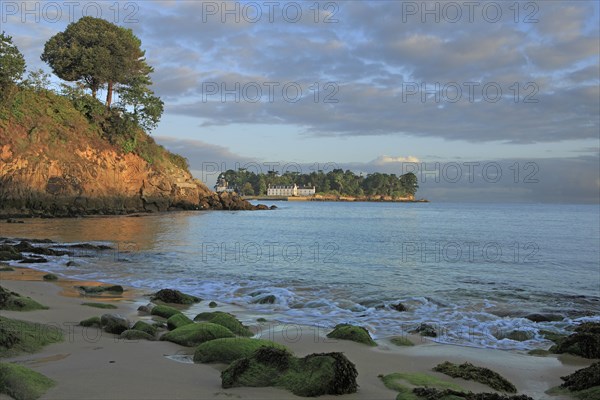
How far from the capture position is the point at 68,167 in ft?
152

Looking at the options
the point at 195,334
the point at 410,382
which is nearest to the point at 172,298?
the point at 195,334

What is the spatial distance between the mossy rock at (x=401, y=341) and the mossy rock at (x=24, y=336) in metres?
5.41

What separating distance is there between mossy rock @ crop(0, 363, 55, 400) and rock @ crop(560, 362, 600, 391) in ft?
19.7

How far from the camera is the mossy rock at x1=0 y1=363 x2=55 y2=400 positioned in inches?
171

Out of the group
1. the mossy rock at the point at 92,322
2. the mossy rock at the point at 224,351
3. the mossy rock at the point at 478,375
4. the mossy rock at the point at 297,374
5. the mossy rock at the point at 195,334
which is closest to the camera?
the mossy rock at the point at 297,374

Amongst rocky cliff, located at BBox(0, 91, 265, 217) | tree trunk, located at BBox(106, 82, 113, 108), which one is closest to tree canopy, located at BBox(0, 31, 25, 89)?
rocky cliff, located at BBox(0, 91, 265, 217)

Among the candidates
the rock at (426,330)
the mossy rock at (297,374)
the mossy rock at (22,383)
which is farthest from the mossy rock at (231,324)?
the mossy rock at (22,383)

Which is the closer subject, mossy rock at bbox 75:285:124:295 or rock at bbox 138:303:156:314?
rock at bbox 138:303:156:314

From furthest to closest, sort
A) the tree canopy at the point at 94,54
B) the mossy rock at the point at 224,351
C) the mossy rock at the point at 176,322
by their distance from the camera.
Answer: the tree canopy at the point at 94,54 < the mossy rock at the point at 176,322 < the mossy rock at the point at 224,351

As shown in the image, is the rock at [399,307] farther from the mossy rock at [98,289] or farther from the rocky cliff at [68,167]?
the rocky cliff at [68,167]

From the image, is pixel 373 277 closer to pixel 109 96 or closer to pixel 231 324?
pixel 231 324

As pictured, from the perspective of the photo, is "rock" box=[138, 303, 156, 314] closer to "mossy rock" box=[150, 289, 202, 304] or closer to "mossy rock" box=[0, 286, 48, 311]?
"mossy rock" box=[150, 289, 202, 304]

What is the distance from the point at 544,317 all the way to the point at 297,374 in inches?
313

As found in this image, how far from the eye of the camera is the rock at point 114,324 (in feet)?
24.9
